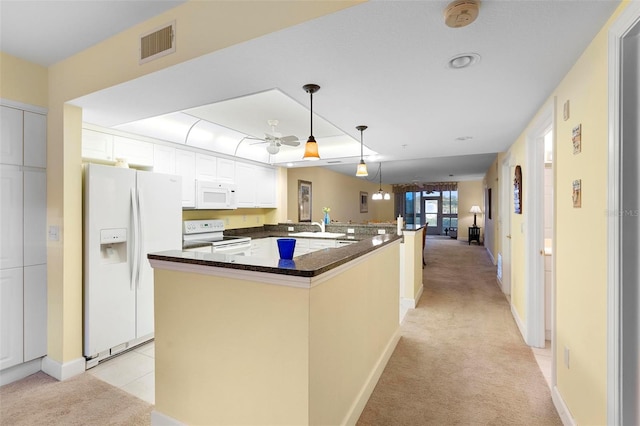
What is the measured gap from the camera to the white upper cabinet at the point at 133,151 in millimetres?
3301

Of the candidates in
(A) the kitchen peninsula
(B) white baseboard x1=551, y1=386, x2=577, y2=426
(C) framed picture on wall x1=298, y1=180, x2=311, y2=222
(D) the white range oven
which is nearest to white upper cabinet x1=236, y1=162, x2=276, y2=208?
(D) the white range oven

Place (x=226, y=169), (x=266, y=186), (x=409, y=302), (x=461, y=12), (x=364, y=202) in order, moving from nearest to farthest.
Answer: (x=461, y=12)
(x=409, y=302)
(x=226, y=169)
(x=266, y=186)
(x=364, y=202)

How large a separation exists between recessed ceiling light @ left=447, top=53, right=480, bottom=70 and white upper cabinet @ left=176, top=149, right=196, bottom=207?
11.2 feet

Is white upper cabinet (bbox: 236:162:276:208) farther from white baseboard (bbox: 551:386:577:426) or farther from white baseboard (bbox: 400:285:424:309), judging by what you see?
white baseboard (bbox: 551:386:577:426)

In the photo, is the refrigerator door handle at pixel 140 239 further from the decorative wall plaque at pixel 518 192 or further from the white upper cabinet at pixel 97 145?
the decorative wall plaque at pixel 518 192

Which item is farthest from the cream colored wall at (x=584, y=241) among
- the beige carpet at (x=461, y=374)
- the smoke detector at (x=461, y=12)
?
the smoke detector at (x=461, y=12)

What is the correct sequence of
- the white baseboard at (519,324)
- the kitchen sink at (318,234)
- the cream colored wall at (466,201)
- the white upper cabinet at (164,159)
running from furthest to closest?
the cream colored wall at (466,201), the kitchen sink at (318,234), the white upper cabinet at (164,159), the white baseboard at (519,324)

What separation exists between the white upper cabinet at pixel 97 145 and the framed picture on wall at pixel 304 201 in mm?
4049

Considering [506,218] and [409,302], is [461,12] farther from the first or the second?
[506,218]

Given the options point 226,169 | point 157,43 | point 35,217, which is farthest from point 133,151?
point 157,43

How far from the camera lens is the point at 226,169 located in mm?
4801

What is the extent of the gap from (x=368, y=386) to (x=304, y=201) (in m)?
5.13

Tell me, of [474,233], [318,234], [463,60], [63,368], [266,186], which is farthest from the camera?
[474,233]

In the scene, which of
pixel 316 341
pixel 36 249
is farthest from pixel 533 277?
pixel 36 249
